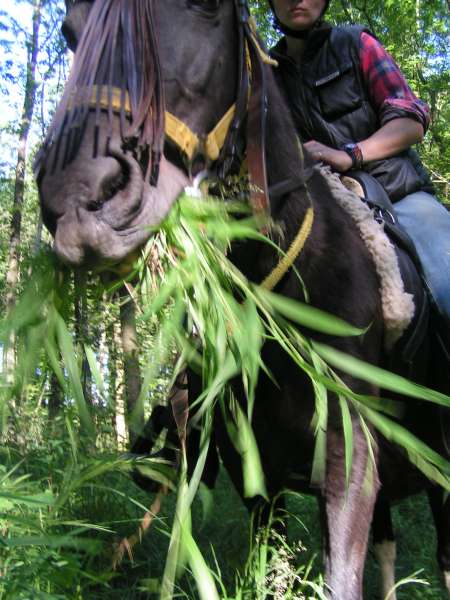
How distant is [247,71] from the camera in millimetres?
2730

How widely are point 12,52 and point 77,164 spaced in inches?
848

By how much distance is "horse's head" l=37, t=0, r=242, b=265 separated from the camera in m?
1.90

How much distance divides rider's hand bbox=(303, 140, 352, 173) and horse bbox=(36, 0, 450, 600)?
187 millimetres

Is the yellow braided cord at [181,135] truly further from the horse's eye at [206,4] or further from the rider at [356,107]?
the rider at [356,107]

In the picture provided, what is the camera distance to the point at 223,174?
2580 millimetres

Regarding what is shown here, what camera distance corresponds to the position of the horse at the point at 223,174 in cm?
195

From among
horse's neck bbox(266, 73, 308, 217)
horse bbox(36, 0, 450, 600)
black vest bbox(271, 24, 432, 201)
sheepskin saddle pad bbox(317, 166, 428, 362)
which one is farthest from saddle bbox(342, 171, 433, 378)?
horse's neck bbox(266, 73, 308, 217)

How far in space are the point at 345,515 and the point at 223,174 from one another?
137cm

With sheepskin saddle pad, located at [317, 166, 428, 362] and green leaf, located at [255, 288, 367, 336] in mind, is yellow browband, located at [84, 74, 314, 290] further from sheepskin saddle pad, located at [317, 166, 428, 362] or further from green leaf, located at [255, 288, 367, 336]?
green leaf, located at [255, 288, 367, 336]

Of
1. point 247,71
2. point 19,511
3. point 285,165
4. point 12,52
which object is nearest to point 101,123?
point 247,71

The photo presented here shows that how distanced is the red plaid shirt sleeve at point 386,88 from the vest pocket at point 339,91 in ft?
0.24

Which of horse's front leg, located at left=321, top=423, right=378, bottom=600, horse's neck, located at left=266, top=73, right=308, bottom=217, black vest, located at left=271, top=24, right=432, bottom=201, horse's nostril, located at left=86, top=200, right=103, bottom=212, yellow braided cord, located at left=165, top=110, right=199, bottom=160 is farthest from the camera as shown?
black vest, located at left=271, top=24, right=432, bottom=201

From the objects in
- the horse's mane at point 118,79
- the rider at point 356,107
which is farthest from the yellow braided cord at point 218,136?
the rider at point 356,107

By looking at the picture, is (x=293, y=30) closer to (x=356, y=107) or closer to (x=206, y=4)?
(x=356, y=107)
